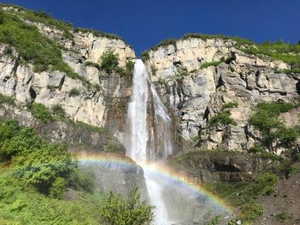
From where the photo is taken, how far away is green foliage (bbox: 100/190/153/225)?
2222 centimetres

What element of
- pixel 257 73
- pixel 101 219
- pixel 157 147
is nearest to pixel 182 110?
pixel 157 147

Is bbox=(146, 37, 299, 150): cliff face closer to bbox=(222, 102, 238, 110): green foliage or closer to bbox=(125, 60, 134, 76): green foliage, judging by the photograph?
bbox=(222, 102, 238, 110): green foliage

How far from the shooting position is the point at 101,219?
23234 millimetres

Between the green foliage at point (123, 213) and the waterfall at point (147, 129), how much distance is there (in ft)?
64.6

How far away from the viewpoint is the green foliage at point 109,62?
194 feet

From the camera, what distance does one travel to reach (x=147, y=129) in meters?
51.8

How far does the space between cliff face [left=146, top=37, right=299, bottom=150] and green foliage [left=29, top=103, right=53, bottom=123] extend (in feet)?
57.1

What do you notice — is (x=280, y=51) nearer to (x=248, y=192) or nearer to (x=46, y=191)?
(x=248, y=192)

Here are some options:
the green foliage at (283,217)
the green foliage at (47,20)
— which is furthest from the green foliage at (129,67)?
the green foliage at (283,217)

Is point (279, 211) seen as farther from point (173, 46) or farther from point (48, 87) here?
point (173, 46)

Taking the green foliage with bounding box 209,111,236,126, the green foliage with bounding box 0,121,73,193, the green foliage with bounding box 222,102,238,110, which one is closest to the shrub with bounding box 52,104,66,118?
the green foliage with bounding box 0,121,73,193

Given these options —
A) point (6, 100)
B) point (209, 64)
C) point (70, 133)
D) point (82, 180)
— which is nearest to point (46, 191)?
point (82, 180)

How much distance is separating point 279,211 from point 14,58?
33.2 m

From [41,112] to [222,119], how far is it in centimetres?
2196
